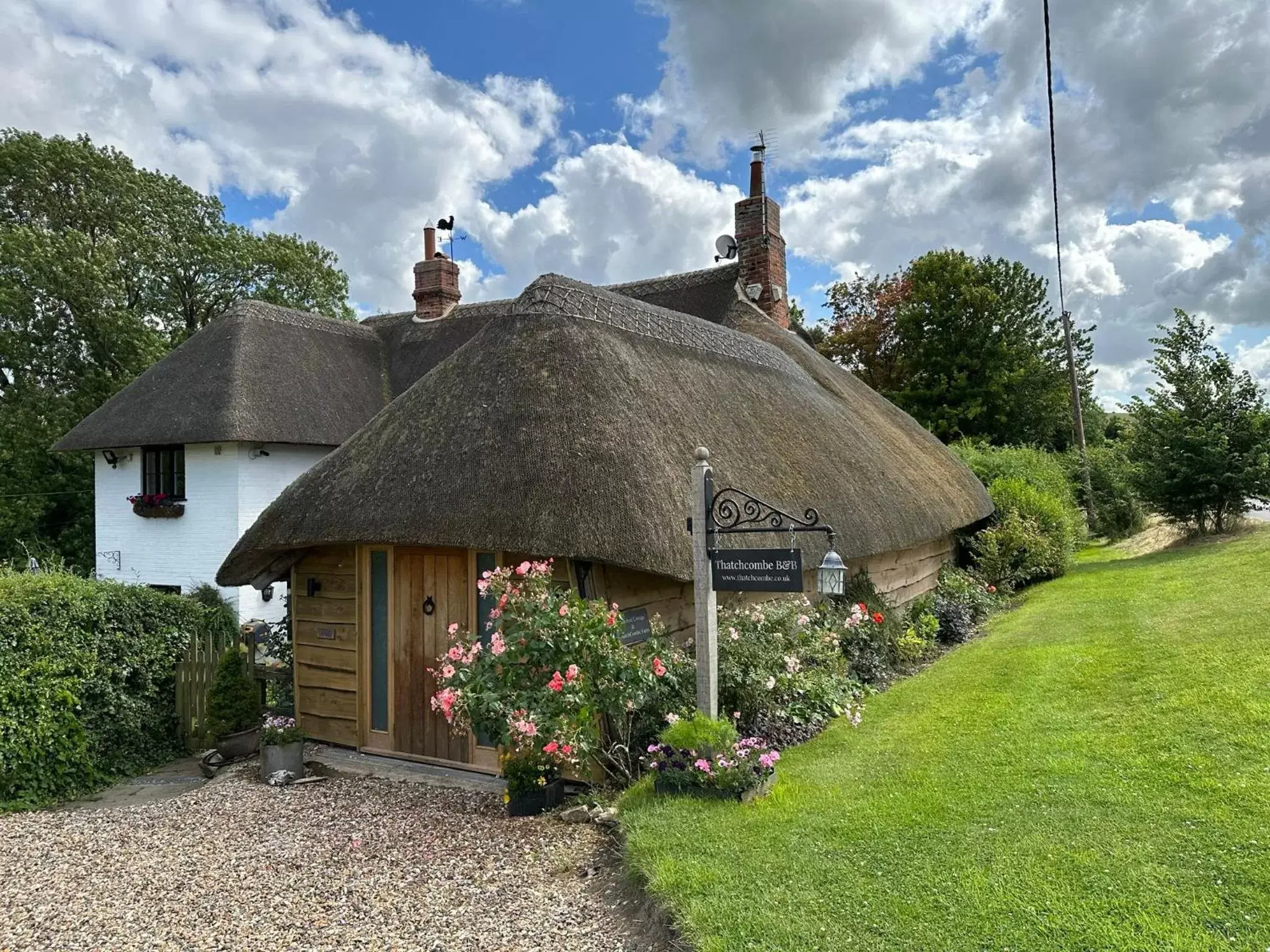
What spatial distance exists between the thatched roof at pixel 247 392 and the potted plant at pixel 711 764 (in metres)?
11.9

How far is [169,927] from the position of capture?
13.6 feet

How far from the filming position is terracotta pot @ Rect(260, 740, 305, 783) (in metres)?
6.83

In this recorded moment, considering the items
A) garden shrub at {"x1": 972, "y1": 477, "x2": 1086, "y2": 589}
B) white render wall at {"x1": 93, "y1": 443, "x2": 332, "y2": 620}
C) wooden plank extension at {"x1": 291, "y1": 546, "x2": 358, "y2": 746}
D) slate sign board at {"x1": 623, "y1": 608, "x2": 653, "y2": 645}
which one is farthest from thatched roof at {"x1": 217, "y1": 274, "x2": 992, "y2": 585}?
white render wall at {"x1": 93, "y1": 443, "x2": 332, "y2": 620}

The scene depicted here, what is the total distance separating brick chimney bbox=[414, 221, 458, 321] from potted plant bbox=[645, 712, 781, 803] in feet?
52.7

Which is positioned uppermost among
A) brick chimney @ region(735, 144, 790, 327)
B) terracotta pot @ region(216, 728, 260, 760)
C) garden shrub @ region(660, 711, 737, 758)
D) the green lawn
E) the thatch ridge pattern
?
brick chimney @ region(735, 144, 790, 327)

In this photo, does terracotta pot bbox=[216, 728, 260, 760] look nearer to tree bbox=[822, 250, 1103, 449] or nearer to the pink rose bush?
the pink rose bush

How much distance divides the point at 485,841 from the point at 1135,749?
4.46m

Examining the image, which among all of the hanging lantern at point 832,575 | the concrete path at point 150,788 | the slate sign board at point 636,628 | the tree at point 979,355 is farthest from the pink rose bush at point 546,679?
the tree at point 979,355

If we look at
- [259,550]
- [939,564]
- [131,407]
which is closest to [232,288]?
[131,407]

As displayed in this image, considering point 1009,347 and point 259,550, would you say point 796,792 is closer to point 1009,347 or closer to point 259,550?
point 259,550

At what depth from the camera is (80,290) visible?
20141mm

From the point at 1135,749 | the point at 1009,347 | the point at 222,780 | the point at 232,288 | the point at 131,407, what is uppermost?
the point at 232,288

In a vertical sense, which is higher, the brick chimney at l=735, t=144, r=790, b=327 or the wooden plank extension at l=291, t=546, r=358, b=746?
the brick chimney at l=735, t=144, r=790, b=327

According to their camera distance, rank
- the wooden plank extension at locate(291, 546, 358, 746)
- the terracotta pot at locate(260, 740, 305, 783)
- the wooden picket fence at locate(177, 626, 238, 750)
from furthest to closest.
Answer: the wooden picket fence at locate(177, 626, 238, 750)
the wooden plank extension at locate(291, 546, 358, 746)
the terracotta pot at locate(260, 740, 305, 783)
